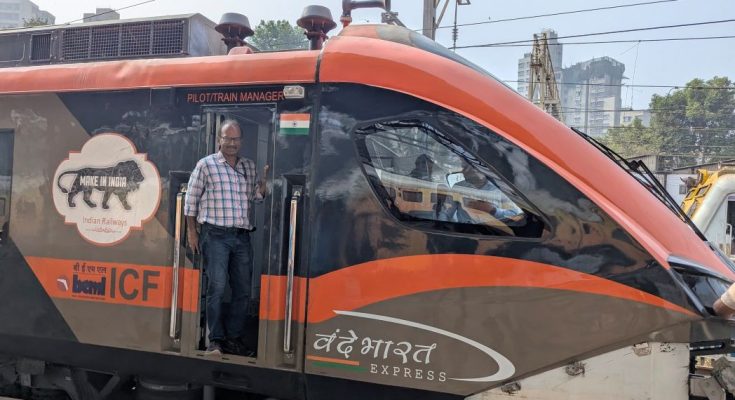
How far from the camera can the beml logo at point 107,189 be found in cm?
359

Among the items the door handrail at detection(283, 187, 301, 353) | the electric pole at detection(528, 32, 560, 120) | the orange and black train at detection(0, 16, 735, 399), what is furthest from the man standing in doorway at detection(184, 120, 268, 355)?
the electric pole at detection(528, 32, 560, 120)

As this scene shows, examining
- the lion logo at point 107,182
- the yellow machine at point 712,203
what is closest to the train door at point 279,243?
the lion logo at point 107,182

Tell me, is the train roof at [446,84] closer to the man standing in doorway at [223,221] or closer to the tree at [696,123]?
the man standing in doorway at [223,221]

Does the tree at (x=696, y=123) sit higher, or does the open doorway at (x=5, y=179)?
the tree at (x=696, y=123)

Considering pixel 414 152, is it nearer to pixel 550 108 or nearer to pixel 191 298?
pixel 191 298

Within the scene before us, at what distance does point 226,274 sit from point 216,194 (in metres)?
0.51

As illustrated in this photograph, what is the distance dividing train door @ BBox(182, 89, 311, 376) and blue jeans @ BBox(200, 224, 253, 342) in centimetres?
9

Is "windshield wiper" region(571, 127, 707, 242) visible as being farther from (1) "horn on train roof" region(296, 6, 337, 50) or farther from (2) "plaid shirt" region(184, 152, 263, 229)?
(2) "plaid shirt" region(184, 152, 263, 229)

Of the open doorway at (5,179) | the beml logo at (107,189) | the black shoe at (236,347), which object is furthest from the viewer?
the open doorway at (5,179)

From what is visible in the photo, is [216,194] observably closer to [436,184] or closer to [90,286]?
[90,286]

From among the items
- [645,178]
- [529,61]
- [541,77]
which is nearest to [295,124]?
[645,178]

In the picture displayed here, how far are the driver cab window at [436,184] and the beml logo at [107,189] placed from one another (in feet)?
4.93

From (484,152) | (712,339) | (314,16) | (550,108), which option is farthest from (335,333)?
(550,108)

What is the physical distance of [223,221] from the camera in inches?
133
